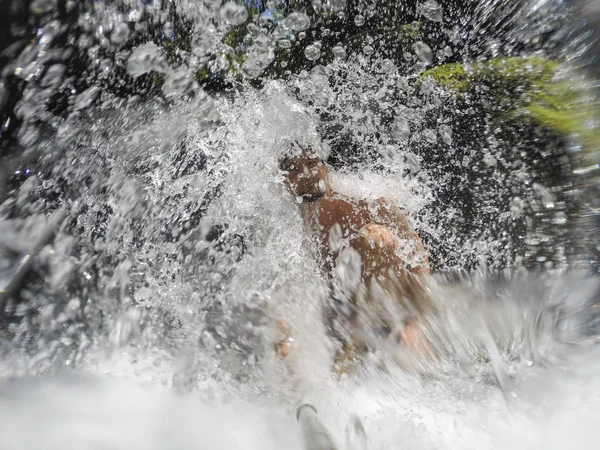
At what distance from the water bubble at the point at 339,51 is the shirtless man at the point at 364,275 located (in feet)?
3.37

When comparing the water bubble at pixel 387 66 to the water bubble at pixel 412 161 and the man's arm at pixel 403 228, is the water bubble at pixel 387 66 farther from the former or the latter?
the man's arm at pixel 403 228

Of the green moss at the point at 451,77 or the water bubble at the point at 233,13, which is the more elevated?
the water bubble at the point at 233,13

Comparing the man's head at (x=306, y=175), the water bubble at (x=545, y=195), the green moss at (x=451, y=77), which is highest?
the green moss at (x=451, y=77)

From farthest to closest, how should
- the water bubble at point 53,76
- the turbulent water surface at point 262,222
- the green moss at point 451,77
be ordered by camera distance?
the green moss at point 451,77
the water bubble at point 53,76
the turbulent water surface at point 262,222

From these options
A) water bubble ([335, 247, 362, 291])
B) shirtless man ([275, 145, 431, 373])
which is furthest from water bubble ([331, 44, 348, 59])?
water bubble ([335, 247, 362, 291])

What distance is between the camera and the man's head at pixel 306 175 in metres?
2.13

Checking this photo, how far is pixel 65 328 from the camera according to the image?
2.05 metres

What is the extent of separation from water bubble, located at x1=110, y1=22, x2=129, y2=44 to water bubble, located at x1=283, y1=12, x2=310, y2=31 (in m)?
0.96

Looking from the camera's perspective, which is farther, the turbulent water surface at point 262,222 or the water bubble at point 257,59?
the water bubble at point 257,59

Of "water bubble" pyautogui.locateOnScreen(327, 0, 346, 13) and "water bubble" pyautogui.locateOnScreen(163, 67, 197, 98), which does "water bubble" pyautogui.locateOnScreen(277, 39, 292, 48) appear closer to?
"water bubble" pyautogui.locateOnScreen(327, 0, 346, 13)

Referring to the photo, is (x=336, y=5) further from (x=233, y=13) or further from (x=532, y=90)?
(x=532, y=90)

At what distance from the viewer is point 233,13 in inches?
98.6

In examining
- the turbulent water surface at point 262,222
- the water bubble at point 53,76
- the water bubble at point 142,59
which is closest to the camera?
the turbulent water surface at point 262,222

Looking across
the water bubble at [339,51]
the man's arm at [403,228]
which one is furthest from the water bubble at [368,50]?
the man's arm at [403,228]
